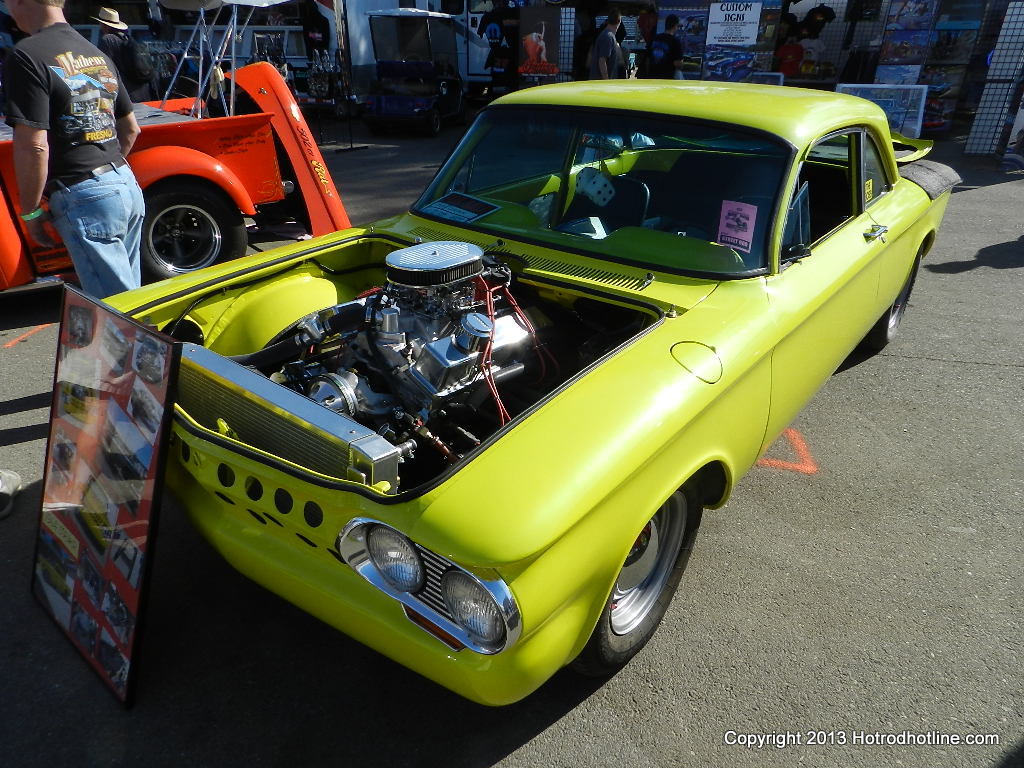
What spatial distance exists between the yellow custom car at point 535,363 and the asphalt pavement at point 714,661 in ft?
0.93

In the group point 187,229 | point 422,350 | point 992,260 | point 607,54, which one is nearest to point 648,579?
point 422,350

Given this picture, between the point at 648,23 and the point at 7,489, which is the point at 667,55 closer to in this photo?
the point at 648,23

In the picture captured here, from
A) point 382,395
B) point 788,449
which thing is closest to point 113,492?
point 382,395

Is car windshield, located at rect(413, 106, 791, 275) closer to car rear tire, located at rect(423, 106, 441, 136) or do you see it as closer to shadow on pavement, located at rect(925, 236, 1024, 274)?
shadow on pavement, located at rect(925, 236, 1024, 274)

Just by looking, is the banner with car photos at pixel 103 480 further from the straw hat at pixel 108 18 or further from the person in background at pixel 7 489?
the straw hat at pixel 108 18

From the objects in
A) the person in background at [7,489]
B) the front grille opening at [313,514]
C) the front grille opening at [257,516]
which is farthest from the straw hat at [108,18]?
the front grille opening at [313,514]

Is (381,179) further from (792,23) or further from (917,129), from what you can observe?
(792,23)

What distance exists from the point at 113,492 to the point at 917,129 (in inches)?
512

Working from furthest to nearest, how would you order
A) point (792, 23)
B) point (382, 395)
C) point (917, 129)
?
point (792, 23)
point (917, 129)
point (382, 395)

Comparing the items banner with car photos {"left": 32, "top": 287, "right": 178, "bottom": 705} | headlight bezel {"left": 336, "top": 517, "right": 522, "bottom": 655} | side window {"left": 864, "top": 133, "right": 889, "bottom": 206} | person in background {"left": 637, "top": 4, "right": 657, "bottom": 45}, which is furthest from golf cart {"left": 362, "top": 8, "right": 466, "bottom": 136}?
headlight bezel {"left": 336, "top": 517, "right": 522, "bottom": 655}

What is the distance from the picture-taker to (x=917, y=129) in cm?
1157

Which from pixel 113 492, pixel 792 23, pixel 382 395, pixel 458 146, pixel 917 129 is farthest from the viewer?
pixel 792 23

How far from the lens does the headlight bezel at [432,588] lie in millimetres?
1638

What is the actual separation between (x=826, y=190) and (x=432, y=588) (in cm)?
341
